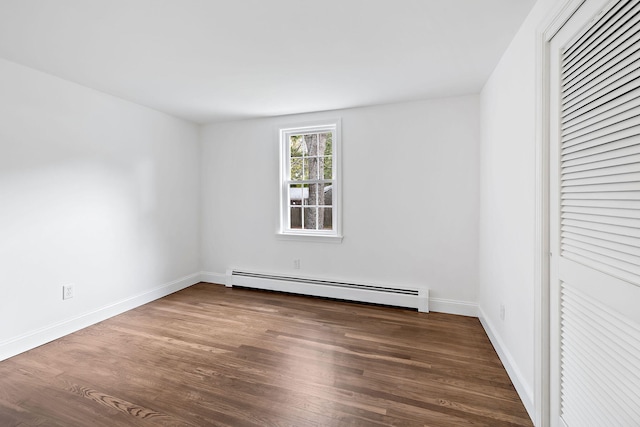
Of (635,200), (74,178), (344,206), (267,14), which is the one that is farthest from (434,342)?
(74,178)

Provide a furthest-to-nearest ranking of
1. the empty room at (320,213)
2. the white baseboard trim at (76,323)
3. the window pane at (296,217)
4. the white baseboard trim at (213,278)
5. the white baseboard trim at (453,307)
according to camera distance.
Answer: the white baseboard trim at (213,278) → the window pane at (296,217) → the white baseboard trim at (453,307) → the white baseboard trim at (76,323) → the empty room at (320,213)

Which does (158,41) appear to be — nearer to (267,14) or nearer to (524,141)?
(267,14)

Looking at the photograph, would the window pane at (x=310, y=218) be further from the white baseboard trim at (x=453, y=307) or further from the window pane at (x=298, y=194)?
the white baseboard trim at (x=453, y=307)

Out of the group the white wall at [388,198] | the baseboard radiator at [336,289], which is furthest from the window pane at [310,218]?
the baseboard radiator at [336,289]

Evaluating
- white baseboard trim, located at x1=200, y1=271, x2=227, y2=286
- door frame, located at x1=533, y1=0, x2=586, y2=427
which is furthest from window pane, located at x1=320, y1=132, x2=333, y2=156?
door frame, located at x1=533, y1=0, x2=586, y2=427

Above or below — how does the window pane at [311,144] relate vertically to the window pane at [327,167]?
above

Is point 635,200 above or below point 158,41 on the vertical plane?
below

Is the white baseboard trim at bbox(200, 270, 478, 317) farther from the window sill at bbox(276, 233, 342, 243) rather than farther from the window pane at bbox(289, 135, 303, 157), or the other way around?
the window pane at bbox(289, 135, 303, 157)

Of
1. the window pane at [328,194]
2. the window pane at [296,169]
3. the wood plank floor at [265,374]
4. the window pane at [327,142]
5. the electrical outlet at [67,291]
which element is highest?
the window pane at [327,142]

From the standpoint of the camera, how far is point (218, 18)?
1776mm

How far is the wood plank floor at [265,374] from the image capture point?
1.73 metres

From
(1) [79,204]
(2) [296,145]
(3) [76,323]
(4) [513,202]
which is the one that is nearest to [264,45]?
(2) [296,145]

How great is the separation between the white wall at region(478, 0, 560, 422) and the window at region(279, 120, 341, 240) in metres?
1.70

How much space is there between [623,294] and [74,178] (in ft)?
12.7
